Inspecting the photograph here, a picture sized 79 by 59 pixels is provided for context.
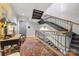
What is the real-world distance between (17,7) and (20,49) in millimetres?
738

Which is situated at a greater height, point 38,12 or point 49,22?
point 38,12

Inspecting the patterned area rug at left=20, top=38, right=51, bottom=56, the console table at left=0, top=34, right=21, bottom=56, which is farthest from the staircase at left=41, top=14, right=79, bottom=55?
the console table at left=0, top=34, right=21, bottom=56

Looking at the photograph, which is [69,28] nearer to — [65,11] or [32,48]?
[65,11]

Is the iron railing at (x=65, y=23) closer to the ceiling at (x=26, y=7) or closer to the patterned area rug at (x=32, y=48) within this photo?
the ceiling at (x=26, y=7)

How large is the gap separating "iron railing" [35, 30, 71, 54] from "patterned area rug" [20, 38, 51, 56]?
4.8 inches

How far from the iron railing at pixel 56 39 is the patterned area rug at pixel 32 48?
12cm

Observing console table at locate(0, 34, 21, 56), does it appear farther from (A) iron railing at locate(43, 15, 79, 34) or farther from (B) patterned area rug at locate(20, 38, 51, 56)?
(A) iron railing at locate(43, 15, 79, 34)

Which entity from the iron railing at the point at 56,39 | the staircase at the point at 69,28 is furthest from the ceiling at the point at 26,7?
the iron railing at the point at 56,39

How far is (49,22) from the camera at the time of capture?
6.89 ft

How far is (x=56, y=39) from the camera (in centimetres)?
208

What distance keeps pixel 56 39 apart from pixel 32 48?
444 mm

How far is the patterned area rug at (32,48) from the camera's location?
6.85 ft

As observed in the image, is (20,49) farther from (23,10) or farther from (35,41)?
(23,10)

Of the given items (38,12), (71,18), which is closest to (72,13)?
(71,18)
